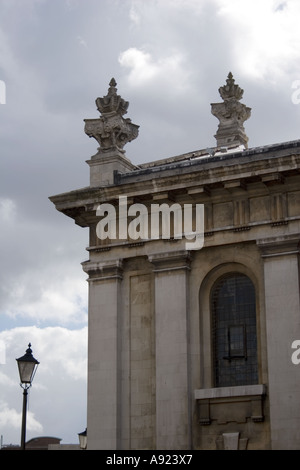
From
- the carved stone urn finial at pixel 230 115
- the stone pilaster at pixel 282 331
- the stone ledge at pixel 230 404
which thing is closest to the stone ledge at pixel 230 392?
the stone ledge at pixel 230 404

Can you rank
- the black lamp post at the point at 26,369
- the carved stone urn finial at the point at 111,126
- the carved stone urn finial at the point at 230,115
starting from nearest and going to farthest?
the black lamp post at the point at 26,369
the carved stone urn finial at the point at 111,126
the carved stone urn finial at the point at 230,115

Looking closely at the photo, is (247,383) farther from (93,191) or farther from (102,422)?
(93,191)

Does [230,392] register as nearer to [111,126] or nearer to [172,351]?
[172,351]

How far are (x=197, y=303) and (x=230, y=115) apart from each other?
7.10 m

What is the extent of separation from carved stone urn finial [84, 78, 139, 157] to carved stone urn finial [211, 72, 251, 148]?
9.81 ft

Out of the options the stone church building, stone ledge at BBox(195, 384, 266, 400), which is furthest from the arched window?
stone ledge at BBox(195, 384, 266, 400)

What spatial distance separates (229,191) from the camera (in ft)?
98.6

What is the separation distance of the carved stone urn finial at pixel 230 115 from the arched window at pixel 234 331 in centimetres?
549

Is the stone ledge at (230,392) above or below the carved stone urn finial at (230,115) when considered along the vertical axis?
below

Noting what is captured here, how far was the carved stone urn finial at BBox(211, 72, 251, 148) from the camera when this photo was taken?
1307 inches

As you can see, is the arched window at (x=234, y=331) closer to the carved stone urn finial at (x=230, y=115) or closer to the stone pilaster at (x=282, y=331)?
the stone pilaster at (x=282, y=331)

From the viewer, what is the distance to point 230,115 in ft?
109

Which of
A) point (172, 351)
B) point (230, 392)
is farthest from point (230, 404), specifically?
point (172, 351)

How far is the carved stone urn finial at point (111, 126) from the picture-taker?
32.9 metres
